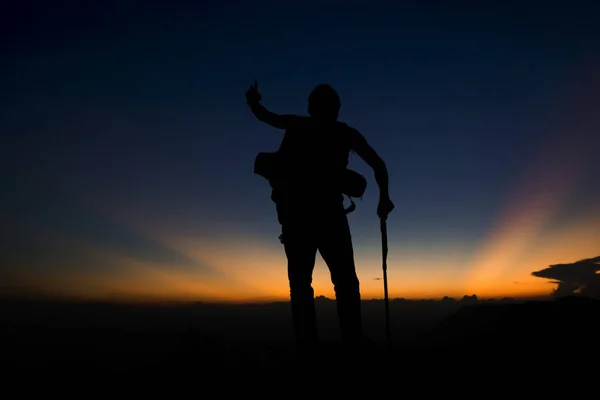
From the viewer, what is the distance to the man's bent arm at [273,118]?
15.4 ft

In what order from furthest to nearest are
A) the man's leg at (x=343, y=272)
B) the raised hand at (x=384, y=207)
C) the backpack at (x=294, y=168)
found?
the raised hand at (x=384, y=207), the backpack at (x=294, y=168), the man's leg at (x=343, y=272)

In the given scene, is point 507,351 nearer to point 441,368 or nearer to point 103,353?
point 441,368

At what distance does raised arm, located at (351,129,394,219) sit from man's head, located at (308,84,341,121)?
0.43 m

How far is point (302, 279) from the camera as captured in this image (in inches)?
174

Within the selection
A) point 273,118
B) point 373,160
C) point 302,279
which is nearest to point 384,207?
point 373,160

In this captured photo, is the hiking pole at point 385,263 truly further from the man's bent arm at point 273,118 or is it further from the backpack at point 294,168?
the man's bent arm at point 273,118

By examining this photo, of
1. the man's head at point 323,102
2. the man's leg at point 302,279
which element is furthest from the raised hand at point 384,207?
the man's head at point 323,102

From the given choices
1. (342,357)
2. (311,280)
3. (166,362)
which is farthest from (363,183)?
(166,362)

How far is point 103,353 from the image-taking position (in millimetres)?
7812

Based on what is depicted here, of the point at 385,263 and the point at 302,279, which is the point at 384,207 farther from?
the point at 302,279

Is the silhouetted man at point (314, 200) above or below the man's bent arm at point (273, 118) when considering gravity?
below

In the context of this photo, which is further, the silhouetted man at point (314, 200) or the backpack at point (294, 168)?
the backpack at point (294, 168)

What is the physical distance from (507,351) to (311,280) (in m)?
3.27

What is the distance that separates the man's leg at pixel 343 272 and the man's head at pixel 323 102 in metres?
1.43
